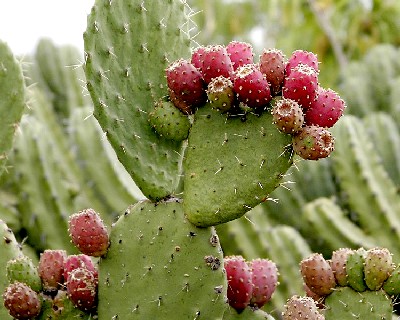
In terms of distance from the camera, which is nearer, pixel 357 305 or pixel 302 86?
pixel 302 86

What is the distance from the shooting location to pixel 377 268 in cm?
151

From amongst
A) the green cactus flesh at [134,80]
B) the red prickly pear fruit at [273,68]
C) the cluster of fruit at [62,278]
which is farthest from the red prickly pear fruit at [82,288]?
the red prickly pear fruit at [273,68]

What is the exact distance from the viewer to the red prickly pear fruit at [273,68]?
4.61 ft

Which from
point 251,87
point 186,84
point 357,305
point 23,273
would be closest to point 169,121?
point 186,84

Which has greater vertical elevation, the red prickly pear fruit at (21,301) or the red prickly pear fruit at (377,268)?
the red prickly pear fruit at (377,268)

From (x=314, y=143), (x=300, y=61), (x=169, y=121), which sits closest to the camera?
(x=314, y=143)

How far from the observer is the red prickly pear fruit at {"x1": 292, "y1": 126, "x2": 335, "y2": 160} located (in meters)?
1.31

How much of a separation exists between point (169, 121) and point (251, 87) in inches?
9.7

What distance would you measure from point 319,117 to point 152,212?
0.41m

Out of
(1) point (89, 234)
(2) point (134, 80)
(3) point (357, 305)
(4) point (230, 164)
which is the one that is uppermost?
(2) point (134, 80)

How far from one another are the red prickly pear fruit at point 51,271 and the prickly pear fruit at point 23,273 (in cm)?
2

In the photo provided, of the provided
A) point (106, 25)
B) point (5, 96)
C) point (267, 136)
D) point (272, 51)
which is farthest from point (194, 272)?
point (5, 96)

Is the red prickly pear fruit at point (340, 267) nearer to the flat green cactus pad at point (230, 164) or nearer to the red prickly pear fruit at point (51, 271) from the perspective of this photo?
the flat green cactus pad at point (230, 164)

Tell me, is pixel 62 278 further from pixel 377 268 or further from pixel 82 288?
pixel 377 268
